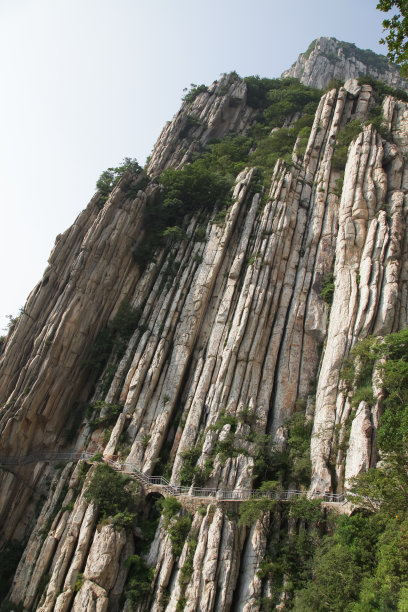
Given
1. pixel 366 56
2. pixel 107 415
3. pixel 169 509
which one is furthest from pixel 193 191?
pixel 366 56

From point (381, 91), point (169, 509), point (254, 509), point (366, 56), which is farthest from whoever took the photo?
point (366, 56)

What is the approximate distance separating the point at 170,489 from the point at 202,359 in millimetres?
10184

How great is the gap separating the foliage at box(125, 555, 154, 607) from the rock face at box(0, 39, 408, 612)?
11 centimetres

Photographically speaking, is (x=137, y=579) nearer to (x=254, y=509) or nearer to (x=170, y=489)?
(x=170, y=489)

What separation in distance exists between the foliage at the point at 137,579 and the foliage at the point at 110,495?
240 cm

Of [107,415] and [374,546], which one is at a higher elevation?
[107,415]

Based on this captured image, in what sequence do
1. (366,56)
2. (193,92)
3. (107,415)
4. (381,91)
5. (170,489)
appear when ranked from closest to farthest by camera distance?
(170,489) < (107,415) < (381,91) < (193,92) < (366,56)

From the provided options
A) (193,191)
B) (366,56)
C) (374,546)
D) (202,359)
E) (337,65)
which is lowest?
(374,546)

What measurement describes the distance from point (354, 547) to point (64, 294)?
28799 mm

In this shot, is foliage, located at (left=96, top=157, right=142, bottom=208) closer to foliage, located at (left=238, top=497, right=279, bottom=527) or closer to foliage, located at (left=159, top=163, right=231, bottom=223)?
foliage, located at (left=159, top=163, right=231, bottom=223)

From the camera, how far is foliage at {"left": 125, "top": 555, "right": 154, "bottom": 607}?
77.4 feet

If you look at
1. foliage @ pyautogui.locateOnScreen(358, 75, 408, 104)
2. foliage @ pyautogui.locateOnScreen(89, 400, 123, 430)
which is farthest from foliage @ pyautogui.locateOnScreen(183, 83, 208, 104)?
foliage @ pyautogui.locateOnScreen(89, 400, 123, 430)

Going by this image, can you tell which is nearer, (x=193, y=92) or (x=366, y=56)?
(x=193, y=92)

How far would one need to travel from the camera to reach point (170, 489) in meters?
28.3
